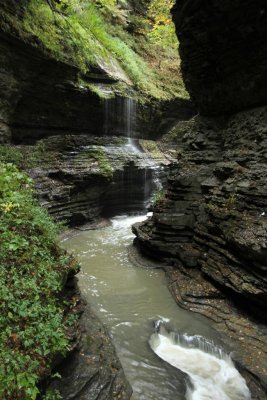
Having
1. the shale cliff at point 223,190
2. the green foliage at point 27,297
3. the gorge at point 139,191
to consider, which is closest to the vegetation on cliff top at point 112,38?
the gorge at point 139,191

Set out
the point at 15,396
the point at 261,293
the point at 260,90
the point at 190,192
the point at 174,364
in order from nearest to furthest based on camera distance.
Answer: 1. the point at 15,396
2. the point at 174,364
3. the point at 261,293
4. the point at 260,90
5. the point at 190,192

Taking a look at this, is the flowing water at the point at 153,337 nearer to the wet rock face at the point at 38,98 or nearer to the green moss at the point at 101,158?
the green moss at the point at 101,158

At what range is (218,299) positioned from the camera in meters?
8.03

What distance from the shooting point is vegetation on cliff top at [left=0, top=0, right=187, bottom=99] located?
14.0 meters

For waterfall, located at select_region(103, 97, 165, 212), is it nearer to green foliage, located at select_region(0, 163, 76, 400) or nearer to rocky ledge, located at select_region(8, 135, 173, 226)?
rocky ledge, located at select_region(8, 135, 173, 226)

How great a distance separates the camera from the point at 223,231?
27.5 ft

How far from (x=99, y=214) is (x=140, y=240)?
19.6 ft

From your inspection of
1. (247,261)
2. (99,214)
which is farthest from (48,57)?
(247,261)

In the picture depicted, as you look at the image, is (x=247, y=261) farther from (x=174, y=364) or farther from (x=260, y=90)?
(x=260, y=90)

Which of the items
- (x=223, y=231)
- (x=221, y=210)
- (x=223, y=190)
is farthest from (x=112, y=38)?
(x=223, y=231)

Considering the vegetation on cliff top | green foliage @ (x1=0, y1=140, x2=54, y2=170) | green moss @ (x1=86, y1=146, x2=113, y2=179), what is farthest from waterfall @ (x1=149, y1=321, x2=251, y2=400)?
the vegetation on cliff top

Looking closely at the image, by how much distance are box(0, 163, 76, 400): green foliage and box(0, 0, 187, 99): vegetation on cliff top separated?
32.1ft

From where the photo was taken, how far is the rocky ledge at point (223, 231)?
6.98 m

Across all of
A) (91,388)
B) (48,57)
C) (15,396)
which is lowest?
(91,388)
